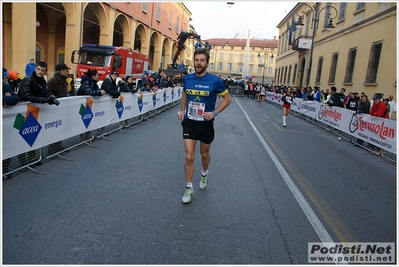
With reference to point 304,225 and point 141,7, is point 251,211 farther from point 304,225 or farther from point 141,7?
point 141,7

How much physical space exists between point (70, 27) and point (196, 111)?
64.6 feet

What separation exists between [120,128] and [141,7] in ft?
82.3

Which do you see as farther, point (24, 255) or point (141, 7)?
point (141, 7)

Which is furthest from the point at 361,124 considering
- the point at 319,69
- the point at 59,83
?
the point at 319,69

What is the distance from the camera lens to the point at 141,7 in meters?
31.7

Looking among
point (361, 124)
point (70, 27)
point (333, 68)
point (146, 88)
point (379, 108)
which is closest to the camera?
point (379, 108)

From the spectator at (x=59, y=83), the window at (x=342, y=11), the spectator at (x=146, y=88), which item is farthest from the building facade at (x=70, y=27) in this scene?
the window at (x=342, y=11)

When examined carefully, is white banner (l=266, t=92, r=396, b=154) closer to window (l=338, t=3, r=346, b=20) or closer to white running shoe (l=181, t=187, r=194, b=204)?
white running shoe (l=181, t=187, r=194, b=204)

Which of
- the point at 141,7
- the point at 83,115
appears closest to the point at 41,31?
the point at 141,7

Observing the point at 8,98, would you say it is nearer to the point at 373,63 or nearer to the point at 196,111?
the point at 196,111

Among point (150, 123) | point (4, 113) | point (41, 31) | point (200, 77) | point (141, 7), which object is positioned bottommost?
point (150, 123)

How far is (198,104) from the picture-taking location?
4402 millimetres

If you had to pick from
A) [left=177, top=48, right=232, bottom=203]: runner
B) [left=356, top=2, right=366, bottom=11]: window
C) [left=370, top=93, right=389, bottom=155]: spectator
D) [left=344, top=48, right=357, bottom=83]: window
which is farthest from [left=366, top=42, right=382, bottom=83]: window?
[left=177, top=48, right=232, bottom=203]: runner

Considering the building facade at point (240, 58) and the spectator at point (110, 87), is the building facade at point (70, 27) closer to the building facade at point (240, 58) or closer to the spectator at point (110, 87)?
the spectator at point (110, 87)
